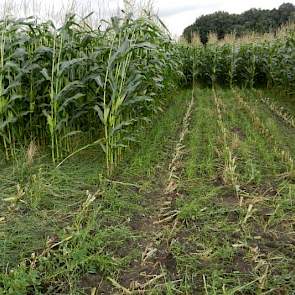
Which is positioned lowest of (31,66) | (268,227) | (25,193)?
(268,227)

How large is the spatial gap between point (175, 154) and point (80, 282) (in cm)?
302

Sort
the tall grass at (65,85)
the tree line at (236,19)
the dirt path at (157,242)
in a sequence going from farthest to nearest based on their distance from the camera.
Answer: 1. the tree line at (236,19)
2. the tall grass at (65,85)
3. the dirt path at (157,242)

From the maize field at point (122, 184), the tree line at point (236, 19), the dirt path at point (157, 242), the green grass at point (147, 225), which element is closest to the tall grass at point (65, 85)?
the maize field at point (122, 184)

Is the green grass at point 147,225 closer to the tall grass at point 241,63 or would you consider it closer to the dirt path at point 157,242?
the dirt path at point 157,242

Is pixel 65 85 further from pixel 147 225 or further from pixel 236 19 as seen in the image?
pixel 236 19

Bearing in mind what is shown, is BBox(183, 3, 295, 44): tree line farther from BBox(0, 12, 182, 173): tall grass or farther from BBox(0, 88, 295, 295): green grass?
BBox(0, 88, 295, 295): green grass

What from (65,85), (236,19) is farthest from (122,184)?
(236,19)

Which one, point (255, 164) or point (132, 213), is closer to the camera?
point (132, 213)

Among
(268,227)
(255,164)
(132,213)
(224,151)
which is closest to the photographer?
(268,227)

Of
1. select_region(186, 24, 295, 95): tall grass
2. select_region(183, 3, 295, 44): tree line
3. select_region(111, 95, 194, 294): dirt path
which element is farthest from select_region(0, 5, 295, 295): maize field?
→ select_region(183, 3, 295, 44): tree line

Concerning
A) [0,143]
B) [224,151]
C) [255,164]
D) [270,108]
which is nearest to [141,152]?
[224,151]

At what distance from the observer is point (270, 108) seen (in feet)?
30.9

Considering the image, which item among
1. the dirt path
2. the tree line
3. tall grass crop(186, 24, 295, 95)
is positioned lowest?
the dirt path

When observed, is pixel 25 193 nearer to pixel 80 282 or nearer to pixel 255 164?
pixel 80 282
